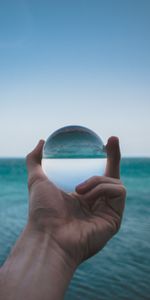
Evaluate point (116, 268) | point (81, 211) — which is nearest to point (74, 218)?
point (81, 211)

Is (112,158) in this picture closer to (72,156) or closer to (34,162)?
(72,156)

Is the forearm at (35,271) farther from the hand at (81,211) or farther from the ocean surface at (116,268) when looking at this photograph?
the ocean surface at (116,268)

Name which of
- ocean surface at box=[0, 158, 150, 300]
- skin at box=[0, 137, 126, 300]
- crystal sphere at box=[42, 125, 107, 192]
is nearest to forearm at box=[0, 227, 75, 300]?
skin at box=[0, 137, 126, 300]

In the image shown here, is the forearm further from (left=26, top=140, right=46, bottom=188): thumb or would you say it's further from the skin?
(left=26, top=140, right=46, bottom=188): thumb

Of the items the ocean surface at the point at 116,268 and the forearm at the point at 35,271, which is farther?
the ocean surface at the point at 116,268

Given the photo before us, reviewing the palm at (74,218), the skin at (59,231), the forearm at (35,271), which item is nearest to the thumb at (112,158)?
the skin at (59,231)
